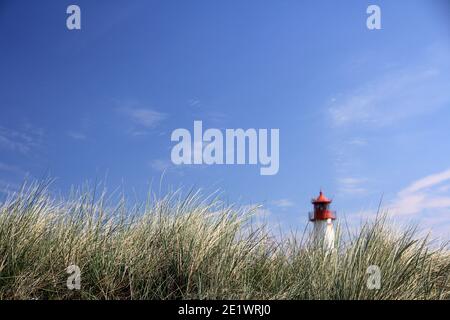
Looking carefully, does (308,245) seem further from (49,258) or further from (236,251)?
(49,258)

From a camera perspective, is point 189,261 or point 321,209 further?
point 321,209

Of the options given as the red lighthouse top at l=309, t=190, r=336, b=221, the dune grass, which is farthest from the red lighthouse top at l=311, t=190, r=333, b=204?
the dune grass

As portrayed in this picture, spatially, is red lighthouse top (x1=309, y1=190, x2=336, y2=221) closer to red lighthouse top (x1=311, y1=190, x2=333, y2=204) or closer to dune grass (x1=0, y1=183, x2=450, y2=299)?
red lighthouse top (x1=311, y1=190, x2=333, y2=204)

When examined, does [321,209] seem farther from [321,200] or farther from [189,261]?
[189,261]

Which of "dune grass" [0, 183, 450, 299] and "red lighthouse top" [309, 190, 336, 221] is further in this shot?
"red lighthouse top" [309, 190, 336, 221]

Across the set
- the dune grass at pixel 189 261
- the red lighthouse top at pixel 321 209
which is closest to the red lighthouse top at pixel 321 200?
the red lighthouse top at pixel 321 209

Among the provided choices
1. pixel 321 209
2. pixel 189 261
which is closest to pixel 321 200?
pixel 321 209

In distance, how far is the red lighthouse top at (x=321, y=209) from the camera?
11055mm

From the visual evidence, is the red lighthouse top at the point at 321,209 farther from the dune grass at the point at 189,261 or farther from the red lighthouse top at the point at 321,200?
the dune grass at the point at 189,261

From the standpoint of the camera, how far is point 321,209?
11.4m

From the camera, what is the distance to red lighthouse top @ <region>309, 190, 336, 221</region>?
435 inches

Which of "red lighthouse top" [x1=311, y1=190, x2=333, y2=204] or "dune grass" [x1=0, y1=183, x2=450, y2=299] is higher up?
"red lighthouse top" [x1=311, y1=190, x2=333, y2=204]
